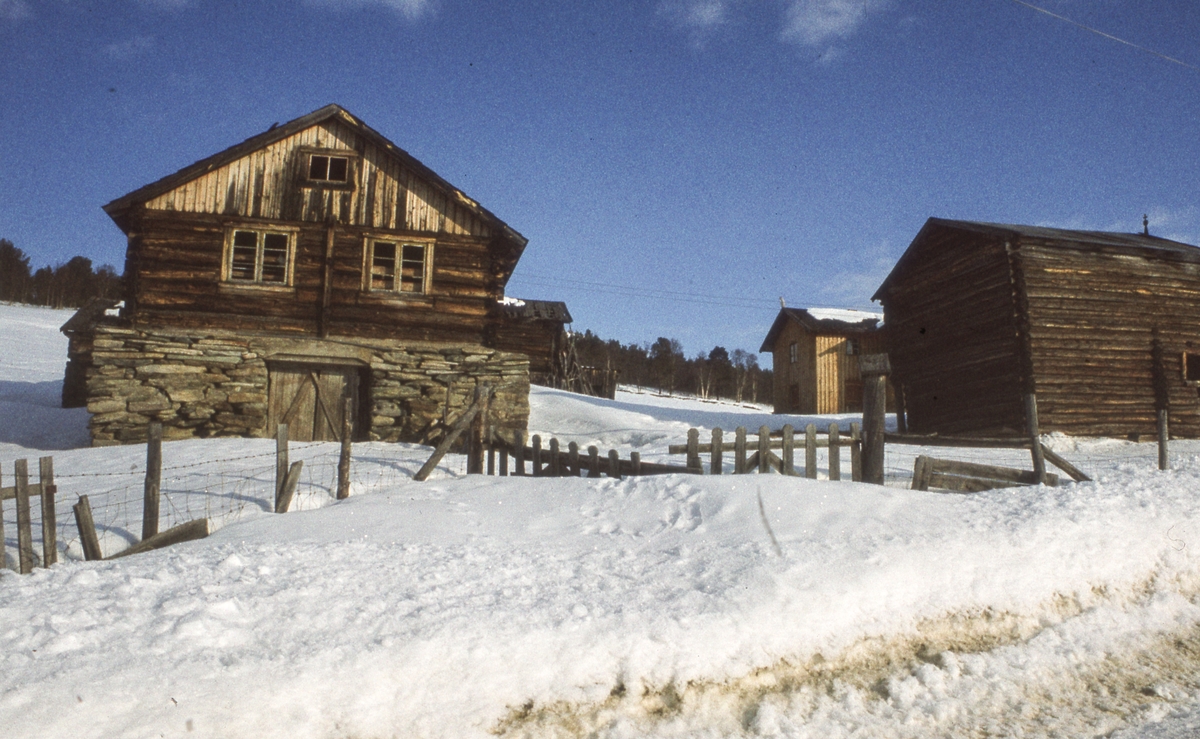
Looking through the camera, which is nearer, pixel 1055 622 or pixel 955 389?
pixel 1055 622

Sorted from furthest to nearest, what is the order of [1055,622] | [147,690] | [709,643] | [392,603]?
1. [1055,622]
2. [392,603]
3. [709,643]
4. [147,690]

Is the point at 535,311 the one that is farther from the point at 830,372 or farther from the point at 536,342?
the point at 830,372

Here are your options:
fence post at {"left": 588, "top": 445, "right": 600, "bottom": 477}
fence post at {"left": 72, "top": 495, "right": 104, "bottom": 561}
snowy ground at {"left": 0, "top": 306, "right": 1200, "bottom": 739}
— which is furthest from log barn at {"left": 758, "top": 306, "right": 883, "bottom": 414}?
fence post at {"left": 72, "top": 495, "right": 104, "bottom": 561}

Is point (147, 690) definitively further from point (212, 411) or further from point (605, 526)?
point (212, 411)

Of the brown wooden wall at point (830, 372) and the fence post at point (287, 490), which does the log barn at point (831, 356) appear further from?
the fence post at point (287, 490)

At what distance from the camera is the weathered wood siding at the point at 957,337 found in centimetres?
1877

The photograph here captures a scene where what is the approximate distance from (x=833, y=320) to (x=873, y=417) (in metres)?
26.9

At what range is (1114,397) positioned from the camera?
18688 millimetres

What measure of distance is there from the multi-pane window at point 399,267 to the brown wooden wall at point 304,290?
222 millimetres

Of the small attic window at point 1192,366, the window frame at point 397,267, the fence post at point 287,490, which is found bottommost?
the fence post at point 287,490

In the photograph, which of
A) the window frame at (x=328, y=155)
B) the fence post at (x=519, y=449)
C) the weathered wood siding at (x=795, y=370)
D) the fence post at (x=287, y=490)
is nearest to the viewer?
the fence post at (x=287, y=490)

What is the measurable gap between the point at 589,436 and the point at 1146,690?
53.4ft

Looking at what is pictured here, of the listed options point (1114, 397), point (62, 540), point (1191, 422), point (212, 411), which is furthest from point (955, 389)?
point (62, 540)

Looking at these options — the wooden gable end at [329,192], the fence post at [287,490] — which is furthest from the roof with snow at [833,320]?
the fence post at [287,490]
